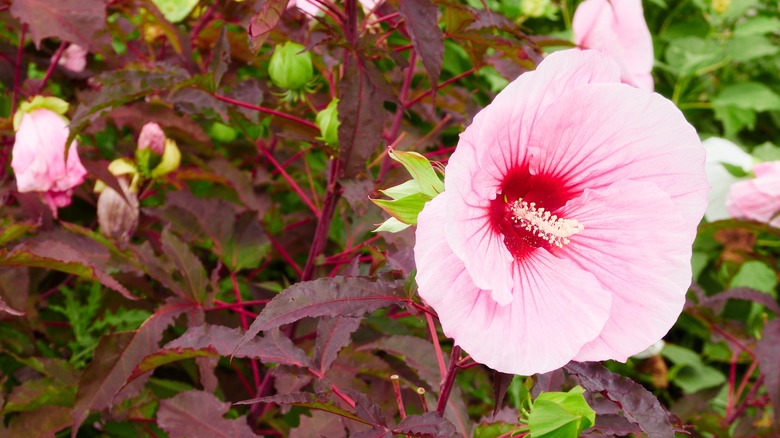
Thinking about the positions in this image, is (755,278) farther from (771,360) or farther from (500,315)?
(500,315)

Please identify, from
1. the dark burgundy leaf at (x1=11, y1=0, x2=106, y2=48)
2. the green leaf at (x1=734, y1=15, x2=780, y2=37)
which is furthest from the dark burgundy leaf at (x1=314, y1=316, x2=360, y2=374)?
the green leaf at (x1=734, y1=15, x2=780, y2=37)

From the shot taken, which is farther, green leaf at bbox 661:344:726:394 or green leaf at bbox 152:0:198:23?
A: green leaf at bbox 661:344:726:394

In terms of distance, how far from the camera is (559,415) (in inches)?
19.7

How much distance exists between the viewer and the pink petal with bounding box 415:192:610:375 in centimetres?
47

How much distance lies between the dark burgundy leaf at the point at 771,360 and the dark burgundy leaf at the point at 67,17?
2.94ft

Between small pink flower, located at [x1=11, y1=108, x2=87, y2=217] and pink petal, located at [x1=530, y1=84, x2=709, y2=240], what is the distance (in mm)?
560

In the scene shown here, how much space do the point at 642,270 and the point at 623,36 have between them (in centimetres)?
64

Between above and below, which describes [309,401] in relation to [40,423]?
above

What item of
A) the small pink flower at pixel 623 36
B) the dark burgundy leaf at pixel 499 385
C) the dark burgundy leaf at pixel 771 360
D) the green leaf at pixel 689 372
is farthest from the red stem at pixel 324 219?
the green leaf at pixel 689 372

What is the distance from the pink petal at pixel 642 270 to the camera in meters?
0.51

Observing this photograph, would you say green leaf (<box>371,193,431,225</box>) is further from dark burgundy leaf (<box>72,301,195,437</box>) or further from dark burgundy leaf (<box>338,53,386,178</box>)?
dark burgundy leaf (<box>72,301,195,437</box>)

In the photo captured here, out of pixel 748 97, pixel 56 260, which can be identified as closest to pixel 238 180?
pixel 56 260

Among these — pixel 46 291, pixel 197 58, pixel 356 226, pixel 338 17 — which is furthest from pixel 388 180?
pixel 46 291

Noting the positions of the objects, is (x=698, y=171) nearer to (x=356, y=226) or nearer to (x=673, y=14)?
(x=356, y=226)
